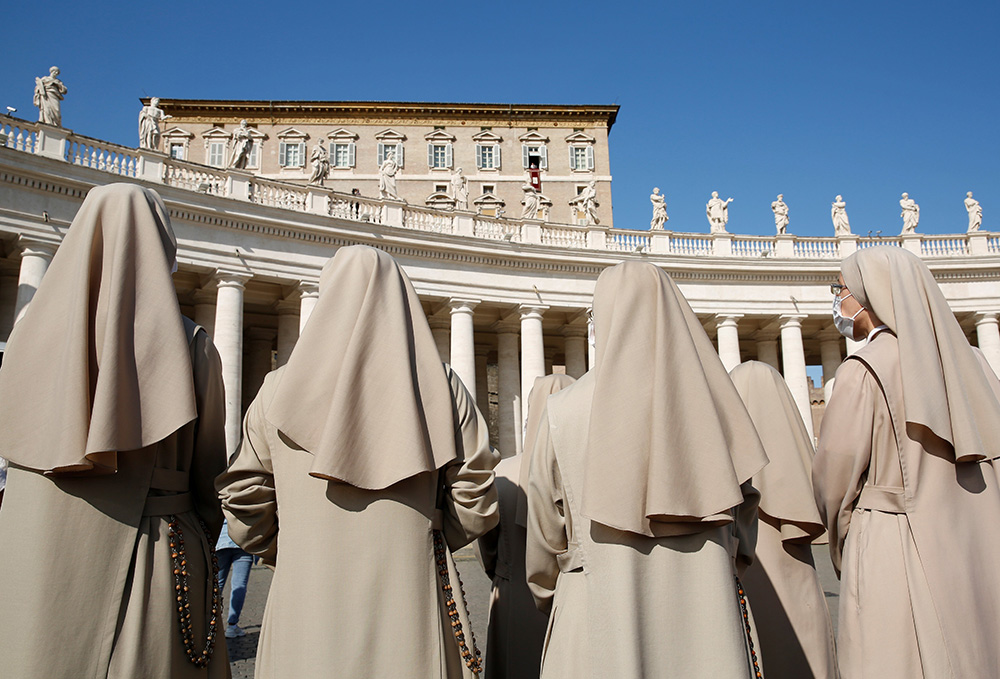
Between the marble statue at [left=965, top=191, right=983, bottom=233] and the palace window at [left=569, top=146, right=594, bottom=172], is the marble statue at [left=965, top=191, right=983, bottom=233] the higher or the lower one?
the lower one

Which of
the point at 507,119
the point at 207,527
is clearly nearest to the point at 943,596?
the point at 207,527

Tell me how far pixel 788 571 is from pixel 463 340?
20179 mm

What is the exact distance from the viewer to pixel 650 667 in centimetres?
346

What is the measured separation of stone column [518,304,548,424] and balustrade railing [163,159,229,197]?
1069 centimetres

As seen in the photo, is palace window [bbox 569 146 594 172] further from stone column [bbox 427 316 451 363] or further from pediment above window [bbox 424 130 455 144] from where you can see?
stone column [bbox 427 316 451 363]

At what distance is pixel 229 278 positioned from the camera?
863 inches

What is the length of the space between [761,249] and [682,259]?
165 inches

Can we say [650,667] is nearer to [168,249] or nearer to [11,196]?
[168,249]

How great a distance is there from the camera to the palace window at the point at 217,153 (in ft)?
164

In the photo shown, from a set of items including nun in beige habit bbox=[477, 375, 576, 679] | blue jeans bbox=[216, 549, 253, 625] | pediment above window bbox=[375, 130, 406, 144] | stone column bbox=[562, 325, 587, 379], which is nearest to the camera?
nun in beige habit bbox=[477, 375, 576, 679]

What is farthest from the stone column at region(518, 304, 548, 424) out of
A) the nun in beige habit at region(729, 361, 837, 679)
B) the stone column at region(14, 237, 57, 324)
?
the nun in beige habit at region(729, 361, 837, 679)

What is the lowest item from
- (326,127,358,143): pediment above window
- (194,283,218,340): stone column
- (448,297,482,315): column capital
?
(194,283,218,340): stone column

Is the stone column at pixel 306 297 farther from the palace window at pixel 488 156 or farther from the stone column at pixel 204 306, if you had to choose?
the palace window at pixel 488 156

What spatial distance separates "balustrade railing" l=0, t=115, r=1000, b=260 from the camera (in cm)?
2038
